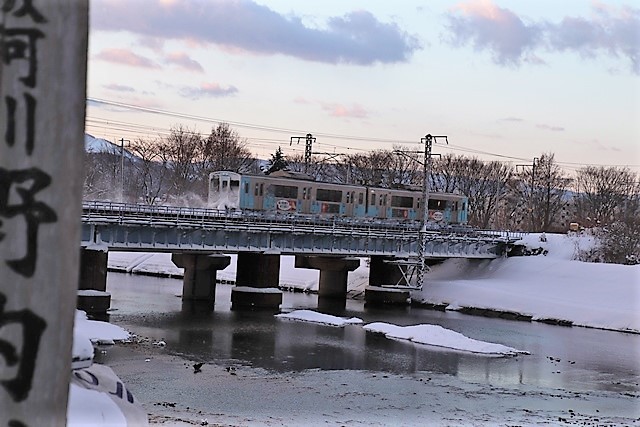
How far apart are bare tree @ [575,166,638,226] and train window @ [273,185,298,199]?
6061cm

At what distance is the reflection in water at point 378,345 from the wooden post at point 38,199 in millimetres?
24007

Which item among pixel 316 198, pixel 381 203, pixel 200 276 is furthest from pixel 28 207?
pixel 381 203

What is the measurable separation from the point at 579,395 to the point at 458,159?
289 feet

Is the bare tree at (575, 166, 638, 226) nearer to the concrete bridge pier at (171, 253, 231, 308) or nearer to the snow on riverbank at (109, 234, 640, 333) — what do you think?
the snow on riverbank at (109, 234, 640, 333)

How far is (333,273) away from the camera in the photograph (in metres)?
55.0

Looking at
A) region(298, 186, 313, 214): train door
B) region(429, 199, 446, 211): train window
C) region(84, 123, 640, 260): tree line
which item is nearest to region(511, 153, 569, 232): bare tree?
region(84, 123, 640, 260): tree line

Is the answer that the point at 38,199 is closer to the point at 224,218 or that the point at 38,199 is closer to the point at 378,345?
the point at 378,345

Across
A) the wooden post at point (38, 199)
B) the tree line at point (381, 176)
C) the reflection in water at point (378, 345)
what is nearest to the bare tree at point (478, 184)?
the tree line at point (381, 176)

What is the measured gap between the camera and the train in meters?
56.8

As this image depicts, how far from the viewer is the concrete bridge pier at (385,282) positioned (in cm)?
5322

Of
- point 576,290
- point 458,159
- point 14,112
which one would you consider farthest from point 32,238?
point 458,159

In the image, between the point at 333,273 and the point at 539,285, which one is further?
the point at 333,273

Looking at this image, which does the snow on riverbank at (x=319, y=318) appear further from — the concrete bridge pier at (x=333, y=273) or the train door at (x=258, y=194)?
the train door at (x=258, y=194)

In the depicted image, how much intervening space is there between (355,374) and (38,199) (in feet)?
79.0
